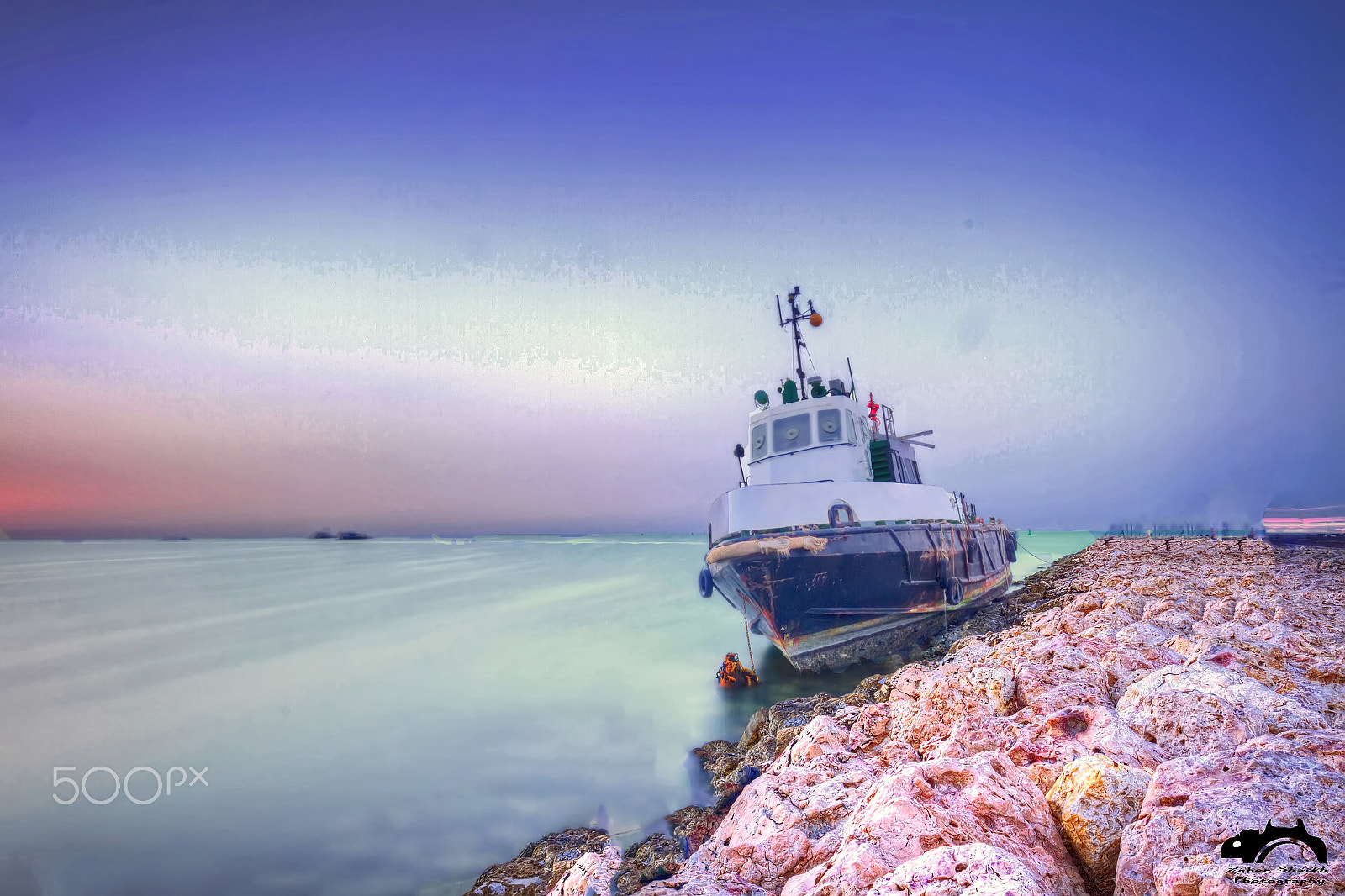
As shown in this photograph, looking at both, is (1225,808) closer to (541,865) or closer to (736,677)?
(541,865)

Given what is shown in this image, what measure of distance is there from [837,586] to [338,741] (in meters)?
9.52

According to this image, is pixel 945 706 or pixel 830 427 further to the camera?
pixel 830 427

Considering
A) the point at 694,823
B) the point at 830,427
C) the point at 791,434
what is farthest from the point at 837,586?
the point at 694,823

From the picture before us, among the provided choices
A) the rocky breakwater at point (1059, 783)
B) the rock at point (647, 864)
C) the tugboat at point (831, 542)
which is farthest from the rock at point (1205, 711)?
the tugboat at point (831, 542)

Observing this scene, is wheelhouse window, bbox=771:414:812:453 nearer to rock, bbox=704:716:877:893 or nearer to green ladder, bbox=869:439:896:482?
green ladder, bbox=869:439:896:482

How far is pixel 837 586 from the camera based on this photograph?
1144cm

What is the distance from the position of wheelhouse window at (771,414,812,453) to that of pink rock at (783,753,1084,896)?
11.7m

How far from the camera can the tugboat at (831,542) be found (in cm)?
1139

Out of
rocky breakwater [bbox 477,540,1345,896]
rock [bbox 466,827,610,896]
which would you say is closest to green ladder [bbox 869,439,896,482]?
rocky breakwater [bbox 477,540,1345,896]

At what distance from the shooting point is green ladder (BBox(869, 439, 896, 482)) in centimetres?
1545

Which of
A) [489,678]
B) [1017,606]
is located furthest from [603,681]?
[1017,606]

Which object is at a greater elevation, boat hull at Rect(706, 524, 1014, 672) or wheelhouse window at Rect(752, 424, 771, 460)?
wheelhouse window at Rect(752, 424, 771, 460)

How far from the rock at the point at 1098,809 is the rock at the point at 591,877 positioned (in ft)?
7.44

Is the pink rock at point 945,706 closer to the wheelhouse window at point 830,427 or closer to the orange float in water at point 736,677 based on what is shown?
the orange float in water at point 736,677
